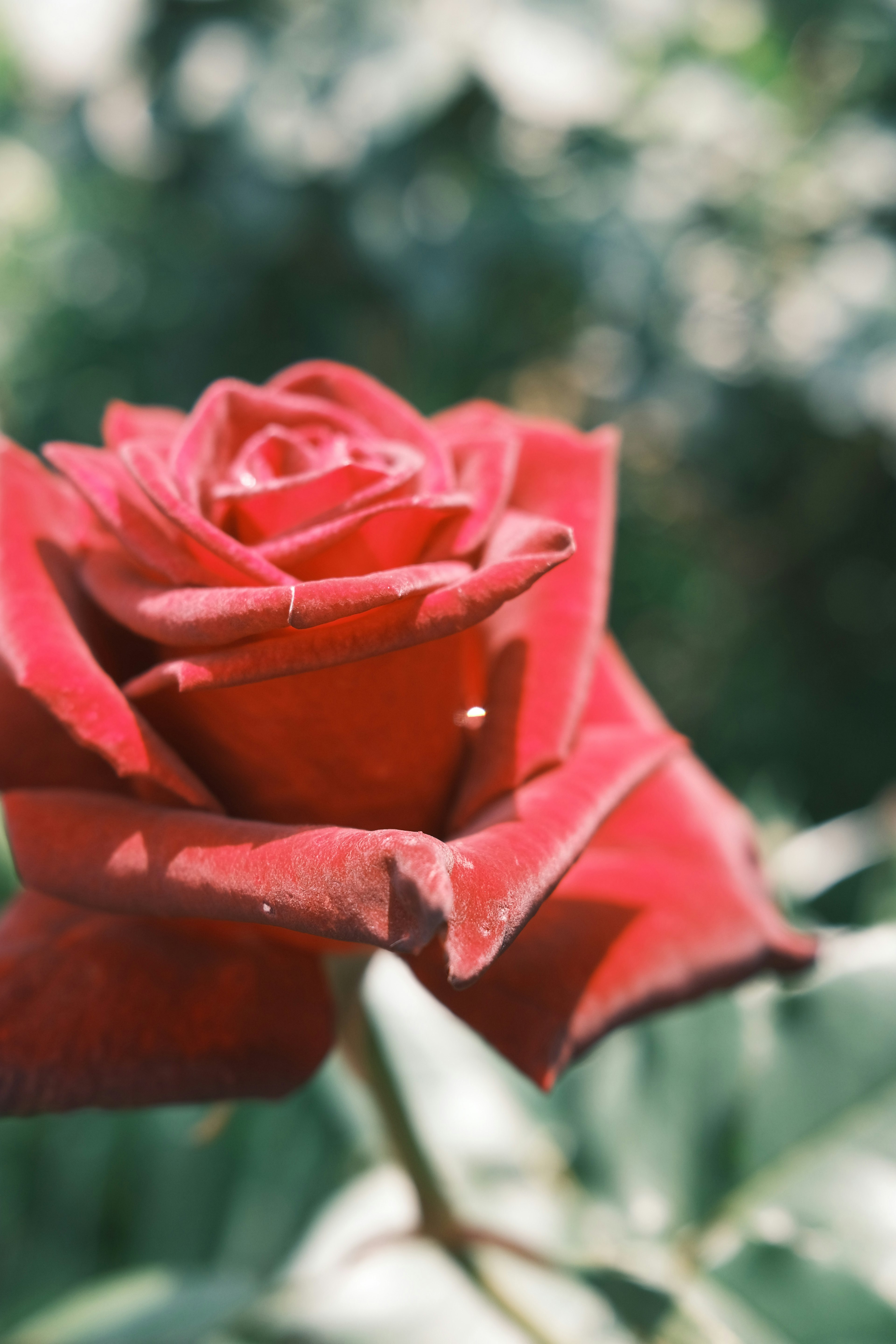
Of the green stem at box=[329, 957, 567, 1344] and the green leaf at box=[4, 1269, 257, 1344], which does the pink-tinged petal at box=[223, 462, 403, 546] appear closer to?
the green stem at box=[329, 957, 567, 1344]

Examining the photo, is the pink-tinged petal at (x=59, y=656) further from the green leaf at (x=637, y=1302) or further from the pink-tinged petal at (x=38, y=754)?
the green leaf at (x=637, y=1302)

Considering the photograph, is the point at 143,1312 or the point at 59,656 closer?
the point at 59,656

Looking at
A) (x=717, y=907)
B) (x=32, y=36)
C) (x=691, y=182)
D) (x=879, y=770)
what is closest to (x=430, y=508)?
(x=717, y=907)

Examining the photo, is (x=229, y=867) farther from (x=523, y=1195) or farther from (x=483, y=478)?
(x=523, y=1195)

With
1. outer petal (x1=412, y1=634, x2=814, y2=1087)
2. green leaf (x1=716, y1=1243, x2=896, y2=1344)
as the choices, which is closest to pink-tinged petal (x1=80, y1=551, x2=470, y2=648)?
outer petal (x1=412, y1=634, x2=814, y2=1087)

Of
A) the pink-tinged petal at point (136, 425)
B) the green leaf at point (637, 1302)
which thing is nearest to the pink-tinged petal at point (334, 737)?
the pink-tinged petal at point (136, 425)

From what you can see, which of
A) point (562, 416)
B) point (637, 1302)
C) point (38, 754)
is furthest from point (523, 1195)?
point (562, 416)

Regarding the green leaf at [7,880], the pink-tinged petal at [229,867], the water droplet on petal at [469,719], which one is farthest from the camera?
the green leaf at [7,880]
